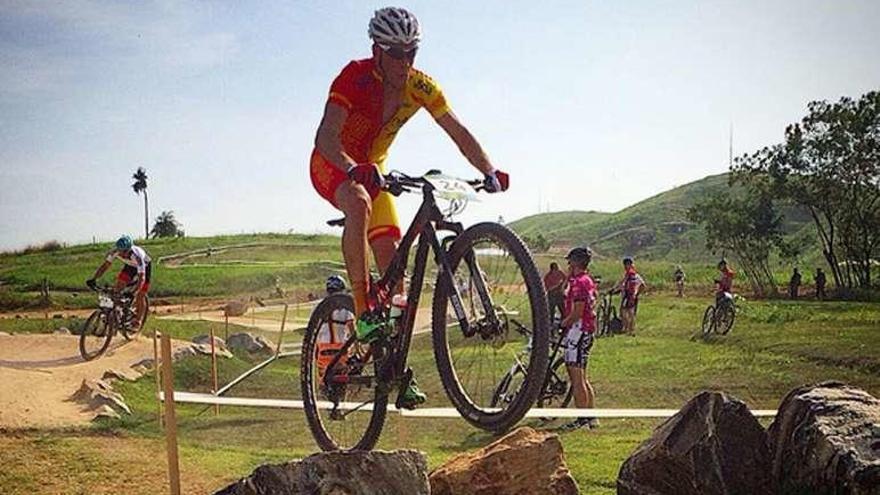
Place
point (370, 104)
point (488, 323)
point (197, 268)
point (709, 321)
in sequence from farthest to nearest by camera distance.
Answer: point (197, 268), point (709, 321), point (370, 104), point (488, 323)

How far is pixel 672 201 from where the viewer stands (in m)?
82.8

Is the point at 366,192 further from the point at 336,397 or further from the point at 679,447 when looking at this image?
the point at 679,447

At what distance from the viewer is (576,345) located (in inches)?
512

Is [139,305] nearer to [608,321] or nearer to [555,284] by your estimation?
[555,284]

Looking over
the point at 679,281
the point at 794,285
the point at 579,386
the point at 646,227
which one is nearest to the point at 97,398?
the point at 579,386

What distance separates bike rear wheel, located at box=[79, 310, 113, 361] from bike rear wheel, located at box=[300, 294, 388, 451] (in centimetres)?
1362

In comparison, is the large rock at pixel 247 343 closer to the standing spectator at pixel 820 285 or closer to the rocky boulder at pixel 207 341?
the rocky boulder at pixel 207 341

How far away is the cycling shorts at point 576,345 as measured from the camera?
1295 centimetres

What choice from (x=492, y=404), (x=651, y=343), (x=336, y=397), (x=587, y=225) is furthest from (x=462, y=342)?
(x=587, y=225)

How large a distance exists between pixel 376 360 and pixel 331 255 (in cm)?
2700

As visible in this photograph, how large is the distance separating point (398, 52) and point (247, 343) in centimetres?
2228

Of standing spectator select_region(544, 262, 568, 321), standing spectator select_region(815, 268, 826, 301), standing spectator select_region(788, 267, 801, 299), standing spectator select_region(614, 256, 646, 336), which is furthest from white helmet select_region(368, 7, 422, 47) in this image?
standing spectator select_region(788, 267, 801, 299)

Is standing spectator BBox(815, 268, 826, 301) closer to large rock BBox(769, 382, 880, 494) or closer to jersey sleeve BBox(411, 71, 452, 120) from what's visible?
large rock BBox(769, 382, 880, 494)

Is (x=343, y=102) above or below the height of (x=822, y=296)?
above
